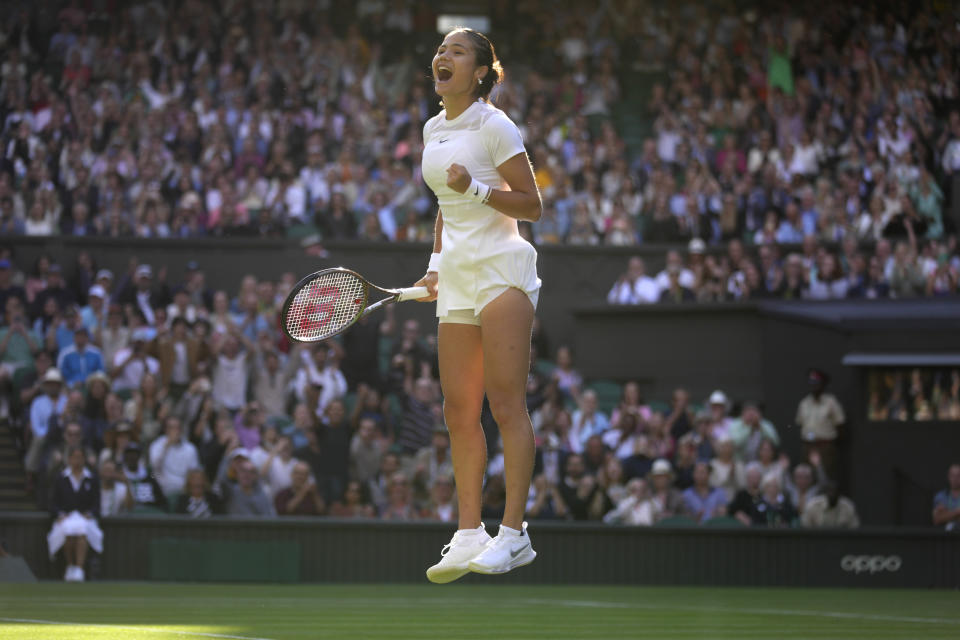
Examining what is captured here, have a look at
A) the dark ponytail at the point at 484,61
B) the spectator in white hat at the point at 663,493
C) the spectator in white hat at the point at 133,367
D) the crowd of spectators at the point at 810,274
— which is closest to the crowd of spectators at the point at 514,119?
the crowd of spectators at the point at 810,274

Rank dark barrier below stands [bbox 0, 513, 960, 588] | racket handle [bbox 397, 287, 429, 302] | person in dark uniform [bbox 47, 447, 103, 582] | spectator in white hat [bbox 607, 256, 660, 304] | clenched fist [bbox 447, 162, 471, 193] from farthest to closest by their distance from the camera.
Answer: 1. spectator in white hat [bbox 607, 256, 660, 304]
2. dark barrier below stands [bbox 0, 513, 960, 588]
3. person in dark uniform [bbox 47, 447, 103, 582]
4. racket handle [bbox 397, 287, 429, 302]
5. clenched fist [bbox 447, 162, 471, 193]

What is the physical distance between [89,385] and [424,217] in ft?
16.3

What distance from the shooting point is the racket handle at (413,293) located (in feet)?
20.6

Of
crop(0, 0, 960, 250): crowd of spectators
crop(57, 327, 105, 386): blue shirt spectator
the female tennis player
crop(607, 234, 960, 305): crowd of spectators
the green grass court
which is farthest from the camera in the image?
crop(0, 0, 960, 250): crowd of spectators

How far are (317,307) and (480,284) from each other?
784 millimetres

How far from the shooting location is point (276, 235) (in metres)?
18.0

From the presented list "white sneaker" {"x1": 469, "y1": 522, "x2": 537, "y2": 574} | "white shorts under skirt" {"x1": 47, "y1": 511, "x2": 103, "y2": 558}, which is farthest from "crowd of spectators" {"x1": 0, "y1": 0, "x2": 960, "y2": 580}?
"white sneaker" {"x1": 469, "y1": 522, "x2": 537, "y2": 574}

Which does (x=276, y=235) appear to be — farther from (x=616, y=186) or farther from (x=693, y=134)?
(x=693, y=134)

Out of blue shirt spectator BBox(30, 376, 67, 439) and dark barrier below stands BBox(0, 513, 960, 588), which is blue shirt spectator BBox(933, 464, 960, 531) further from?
blue shirt spectator BBox(30, 376, 67, 439)

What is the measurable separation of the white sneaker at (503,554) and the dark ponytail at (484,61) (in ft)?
5.71

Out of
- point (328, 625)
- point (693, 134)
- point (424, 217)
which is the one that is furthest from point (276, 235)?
point (328, 625)

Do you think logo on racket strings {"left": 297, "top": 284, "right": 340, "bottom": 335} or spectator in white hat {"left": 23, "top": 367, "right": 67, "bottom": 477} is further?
spectator in white hat {"left": 23, "top": 367, "right": 67, "bottom": 477}

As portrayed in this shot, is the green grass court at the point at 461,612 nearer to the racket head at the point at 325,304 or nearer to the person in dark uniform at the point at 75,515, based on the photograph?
the person in dark uniform at the point at 75,515

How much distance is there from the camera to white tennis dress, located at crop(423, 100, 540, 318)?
606 centimetres
